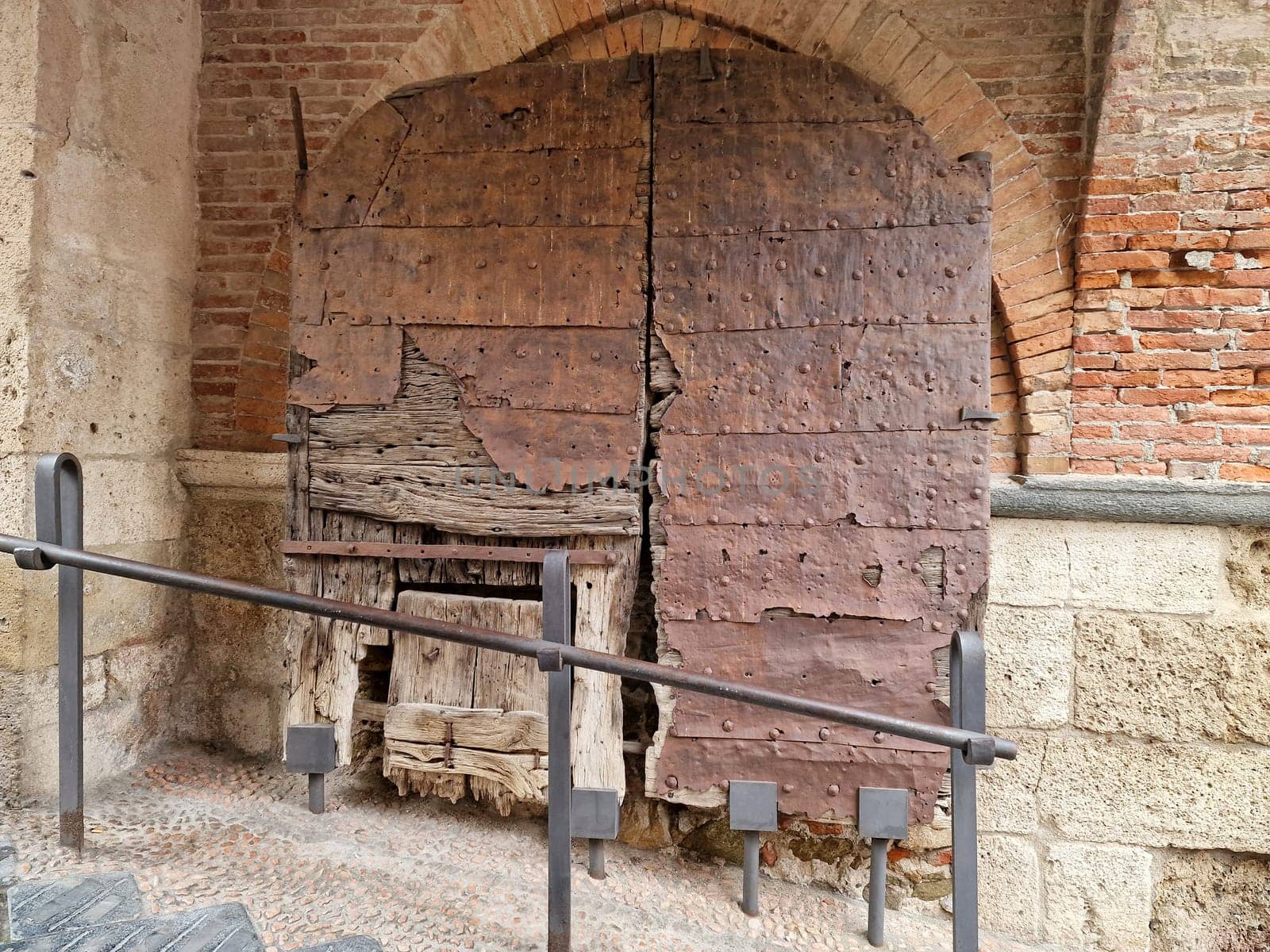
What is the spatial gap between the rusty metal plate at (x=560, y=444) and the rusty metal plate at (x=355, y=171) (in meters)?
0.87

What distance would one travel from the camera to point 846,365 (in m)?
2.35

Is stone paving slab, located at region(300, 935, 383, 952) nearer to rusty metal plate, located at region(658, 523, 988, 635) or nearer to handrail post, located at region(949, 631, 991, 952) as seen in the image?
→ rusty metal plate, located at region(658, 523, 988, 635)

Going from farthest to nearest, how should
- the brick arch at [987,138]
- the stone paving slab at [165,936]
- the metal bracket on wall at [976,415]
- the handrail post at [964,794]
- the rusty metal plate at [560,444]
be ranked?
the brick arch at [987,138], the rusty metal plate at [560,444], the metal bracket on wall at [976,415], the handrail post at [964,794], the stone paving slab at [165,936]

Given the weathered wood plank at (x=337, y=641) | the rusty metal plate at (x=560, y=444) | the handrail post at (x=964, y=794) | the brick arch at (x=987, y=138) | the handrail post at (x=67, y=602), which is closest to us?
the handrail post at (x=964, y=794)

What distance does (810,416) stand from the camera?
7.74 feet

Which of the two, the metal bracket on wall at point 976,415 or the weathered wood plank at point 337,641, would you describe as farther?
the weathered wood plank at point 337,641

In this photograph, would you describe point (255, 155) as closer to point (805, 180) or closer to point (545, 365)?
point (545, 365)

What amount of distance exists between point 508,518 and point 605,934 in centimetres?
128

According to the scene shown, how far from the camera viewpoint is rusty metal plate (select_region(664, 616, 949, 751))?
91.6 inches

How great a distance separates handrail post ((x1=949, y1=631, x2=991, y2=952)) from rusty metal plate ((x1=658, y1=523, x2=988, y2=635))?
27.2 inches

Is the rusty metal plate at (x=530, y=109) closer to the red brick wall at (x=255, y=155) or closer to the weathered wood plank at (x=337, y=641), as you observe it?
the red brick wall at (x=255, y=155)

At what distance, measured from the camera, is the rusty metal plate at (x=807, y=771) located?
2.33 meters

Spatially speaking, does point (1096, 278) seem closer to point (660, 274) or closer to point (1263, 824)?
point (660, 274)

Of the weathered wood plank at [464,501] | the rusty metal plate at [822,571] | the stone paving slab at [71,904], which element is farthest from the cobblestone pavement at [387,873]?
the weathered wood plank at [464,501]
